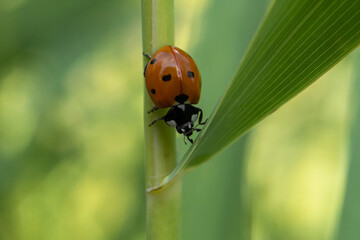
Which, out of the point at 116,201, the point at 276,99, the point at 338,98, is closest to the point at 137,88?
the point at 116,201

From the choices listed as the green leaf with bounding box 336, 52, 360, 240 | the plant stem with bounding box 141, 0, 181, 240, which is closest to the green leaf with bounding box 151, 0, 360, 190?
the plant stem with bounding box 141, 0, 181, 240

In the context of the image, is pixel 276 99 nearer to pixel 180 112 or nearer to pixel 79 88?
pixel 180 112

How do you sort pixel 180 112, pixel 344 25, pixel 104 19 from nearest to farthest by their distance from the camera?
pixel 344 25, pixel 180 112, pixel 104 19

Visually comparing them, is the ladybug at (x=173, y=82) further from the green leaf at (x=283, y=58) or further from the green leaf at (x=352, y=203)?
the green leaf at (x=352, y=203)

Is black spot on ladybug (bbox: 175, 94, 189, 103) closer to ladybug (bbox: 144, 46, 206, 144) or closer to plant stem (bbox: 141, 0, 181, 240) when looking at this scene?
ladybug (bbox: 144, 46, 206, 144)

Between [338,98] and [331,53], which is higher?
[338,98]

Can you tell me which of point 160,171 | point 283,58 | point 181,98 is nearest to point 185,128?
point 181,98

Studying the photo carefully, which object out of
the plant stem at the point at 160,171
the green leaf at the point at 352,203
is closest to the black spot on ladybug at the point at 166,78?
the plant stem at the point at 160,171
